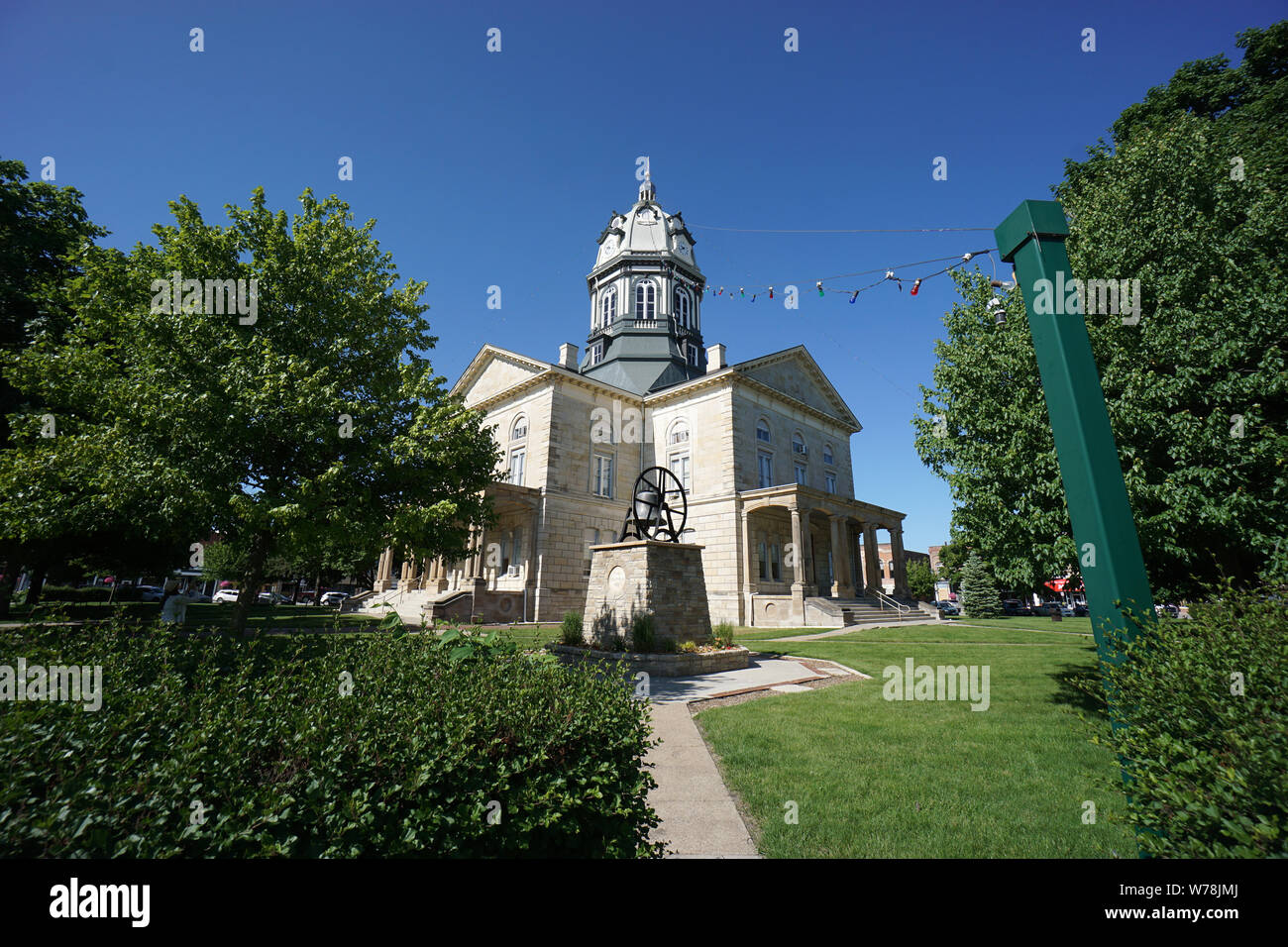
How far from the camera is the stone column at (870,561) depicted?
113ft

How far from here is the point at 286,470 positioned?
12.7m

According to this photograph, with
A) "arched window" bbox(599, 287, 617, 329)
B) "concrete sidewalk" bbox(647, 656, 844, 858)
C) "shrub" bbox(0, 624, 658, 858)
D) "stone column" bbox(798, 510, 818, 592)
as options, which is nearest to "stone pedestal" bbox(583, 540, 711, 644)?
"concrete sidewalk" bbox(647, 656, 844, 858)

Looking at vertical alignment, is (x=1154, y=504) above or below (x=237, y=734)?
above

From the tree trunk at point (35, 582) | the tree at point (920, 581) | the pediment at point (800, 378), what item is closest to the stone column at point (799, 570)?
the pediment at point (800, 378)

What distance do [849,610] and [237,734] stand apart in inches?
1105

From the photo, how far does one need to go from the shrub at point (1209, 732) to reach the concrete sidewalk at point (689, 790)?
9.33ft

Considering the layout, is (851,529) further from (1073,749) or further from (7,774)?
(7,774)

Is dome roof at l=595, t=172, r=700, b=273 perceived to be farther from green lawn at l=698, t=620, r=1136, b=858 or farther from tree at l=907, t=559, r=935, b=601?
green lawn at l=698, t=620, r=1136, b=858

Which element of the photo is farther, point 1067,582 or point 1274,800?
point 1067,582

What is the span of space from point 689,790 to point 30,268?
24310mm

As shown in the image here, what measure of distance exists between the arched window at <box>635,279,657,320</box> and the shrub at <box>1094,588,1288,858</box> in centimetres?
4005
